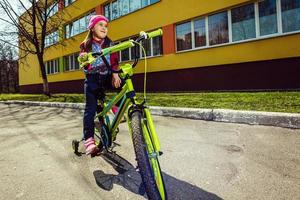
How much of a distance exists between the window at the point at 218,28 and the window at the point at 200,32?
0.36m

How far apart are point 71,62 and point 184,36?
568 inches

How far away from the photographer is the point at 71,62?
1022 inches

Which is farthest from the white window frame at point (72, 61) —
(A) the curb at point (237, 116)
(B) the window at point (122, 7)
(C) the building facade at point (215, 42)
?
(A) the curb at point (237, 116)

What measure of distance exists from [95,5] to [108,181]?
20652mm

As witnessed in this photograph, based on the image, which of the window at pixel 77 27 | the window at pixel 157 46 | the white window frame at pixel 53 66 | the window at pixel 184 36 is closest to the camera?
the window at pixel 184 36

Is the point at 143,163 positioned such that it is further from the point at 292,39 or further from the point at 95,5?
the point at 95,5

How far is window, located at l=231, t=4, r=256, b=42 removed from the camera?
465 inches

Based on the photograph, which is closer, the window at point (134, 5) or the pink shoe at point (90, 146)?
the pink shoe at point (90, 146)

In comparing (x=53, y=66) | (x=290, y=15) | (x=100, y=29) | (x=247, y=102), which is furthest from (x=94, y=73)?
(x=53, y=66)

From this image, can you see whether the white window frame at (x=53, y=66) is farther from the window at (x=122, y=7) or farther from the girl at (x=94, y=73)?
the girl at (x=94, y=73)

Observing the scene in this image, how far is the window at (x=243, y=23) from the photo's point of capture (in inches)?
465

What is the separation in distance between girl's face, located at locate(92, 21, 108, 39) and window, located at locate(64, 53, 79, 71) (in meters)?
22.5

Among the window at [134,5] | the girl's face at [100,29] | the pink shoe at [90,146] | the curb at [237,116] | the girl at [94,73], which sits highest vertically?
the window at [134,5]

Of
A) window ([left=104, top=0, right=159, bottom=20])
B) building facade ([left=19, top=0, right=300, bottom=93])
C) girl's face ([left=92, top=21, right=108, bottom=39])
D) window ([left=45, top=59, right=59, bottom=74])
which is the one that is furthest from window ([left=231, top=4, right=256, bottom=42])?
window ([left=45, top=59, right=59, bottom=74])
